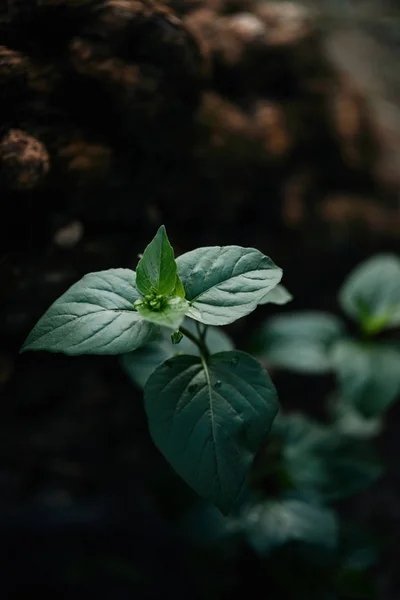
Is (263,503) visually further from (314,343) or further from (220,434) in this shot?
(220,434)

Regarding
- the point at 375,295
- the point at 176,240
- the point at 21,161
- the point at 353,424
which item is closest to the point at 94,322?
the point at 21,161

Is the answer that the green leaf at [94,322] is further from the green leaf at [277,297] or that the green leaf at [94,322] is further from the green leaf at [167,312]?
the green leaf at [277,297]

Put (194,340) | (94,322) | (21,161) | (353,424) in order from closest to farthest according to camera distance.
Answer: (94,322) < (194,340) < (21,161) < (353,424)

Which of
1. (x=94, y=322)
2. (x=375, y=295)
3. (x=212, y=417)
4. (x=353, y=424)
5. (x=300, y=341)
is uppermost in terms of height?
(x=94, y=322)

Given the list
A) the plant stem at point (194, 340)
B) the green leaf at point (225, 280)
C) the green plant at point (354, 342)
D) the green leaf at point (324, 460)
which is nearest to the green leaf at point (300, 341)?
the green plant at point (354, 342)

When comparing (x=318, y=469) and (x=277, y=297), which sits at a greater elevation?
(x=277, y=297)

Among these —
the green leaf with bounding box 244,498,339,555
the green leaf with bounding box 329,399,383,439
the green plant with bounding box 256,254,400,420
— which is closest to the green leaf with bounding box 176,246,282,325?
the green plant with bounding box 256,254,400,420

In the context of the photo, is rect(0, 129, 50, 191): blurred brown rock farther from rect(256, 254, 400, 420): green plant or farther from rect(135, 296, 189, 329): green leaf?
rect(256, 254, 400, 420): green plant

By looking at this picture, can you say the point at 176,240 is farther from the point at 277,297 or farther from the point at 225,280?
the point at 225,280

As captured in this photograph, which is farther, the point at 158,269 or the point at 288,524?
the point at 288,524
